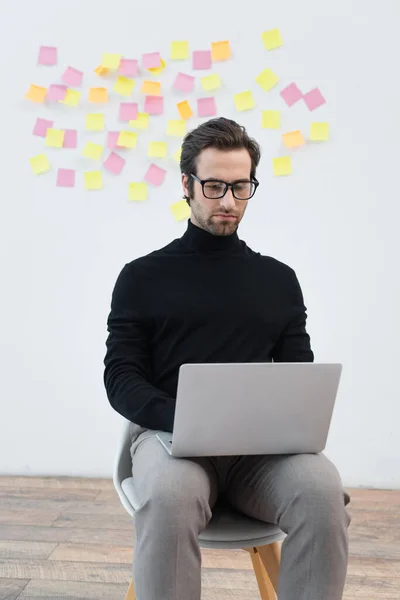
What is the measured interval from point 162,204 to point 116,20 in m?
0.66

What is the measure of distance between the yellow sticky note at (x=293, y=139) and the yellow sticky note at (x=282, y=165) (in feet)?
0.16

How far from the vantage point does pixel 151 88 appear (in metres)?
2.76

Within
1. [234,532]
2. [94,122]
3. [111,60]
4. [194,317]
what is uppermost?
[111,60]

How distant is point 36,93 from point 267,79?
2.68 feet

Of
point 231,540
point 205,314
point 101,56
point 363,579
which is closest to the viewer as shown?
point 231,540

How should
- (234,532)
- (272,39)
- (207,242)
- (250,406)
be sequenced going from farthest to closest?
1. (272,39)
2. (207,242)
3. (234,532)
4. (250,406)

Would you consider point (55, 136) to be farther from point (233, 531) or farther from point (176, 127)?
point (233, 531)

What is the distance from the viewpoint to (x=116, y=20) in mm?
2730

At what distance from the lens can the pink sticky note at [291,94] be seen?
271 centimetres

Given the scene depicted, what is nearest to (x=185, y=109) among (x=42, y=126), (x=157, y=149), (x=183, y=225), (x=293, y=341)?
(x=157, y=149)

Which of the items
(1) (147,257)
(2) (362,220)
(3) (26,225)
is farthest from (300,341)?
(3) (26,225)

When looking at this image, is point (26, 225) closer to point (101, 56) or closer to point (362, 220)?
point (101, 56)

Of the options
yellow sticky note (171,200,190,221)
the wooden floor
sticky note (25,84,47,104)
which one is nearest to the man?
the wooden floor

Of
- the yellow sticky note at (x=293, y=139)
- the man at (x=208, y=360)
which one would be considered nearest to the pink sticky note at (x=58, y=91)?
the yellow sticky note at (x=293, y=139)
